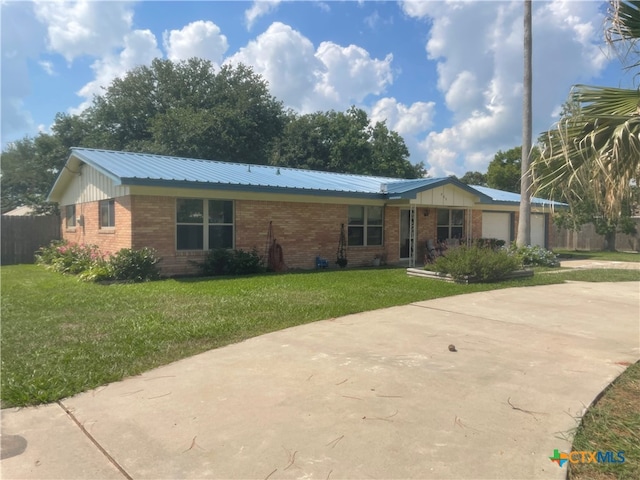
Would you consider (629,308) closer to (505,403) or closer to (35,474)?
(505,403)

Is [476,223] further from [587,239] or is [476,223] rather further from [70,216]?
[70,216]

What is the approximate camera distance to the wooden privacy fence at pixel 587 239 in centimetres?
2808

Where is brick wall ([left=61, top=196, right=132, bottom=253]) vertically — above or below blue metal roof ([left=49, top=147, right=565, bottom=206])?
below

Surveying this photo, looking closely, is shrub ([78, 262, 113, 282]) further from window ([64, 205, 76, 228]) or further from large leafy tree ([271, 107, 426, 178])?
large leafy tree ([271, 107, 426, 178])

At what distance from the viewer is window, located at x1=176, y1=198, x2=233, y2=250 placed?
13746 millimetres

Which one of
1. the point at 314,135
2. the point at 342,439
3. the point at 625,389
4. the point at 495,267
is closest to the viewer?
the point at 342,439

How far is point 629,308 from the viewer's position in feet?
30.2

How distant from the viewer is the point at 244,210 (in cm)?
1475

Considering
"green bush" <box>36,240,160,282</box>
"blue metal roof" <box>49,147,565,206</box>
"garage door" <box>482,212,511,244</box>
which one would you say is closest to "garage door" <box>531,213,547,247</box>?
"garage door" <box>482,212,511,244</box>

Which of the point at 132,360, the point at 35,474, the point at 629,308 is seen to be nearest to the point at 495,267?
the point at 629,308

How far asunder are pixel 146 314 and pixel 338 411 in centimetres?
492

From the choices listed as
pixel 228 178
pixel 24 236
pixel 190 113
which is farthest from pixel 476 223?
pixel 190 113

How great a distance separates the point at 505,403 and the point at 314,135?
113 ft

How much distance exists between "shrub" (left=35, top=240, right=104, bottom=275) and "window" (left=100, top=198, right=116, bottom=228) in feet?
2.75
